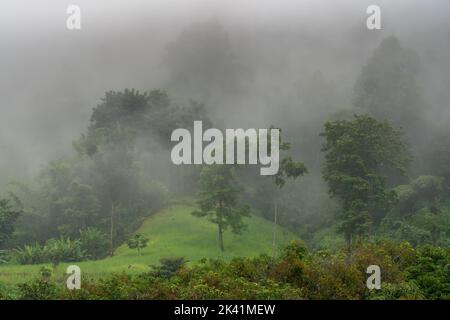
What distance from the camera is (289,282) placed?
752 inches

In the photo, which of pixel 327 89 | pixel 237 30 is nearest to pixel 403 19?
pixel 327 89

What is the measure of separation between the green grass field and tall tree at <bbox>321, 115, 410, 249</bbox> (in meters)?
6.43

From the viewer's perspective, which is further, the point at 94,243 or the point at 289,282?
Answer: the point at 94,243

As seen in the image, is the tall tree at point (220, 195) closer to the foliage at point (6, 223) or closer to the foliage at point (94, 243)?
the foliage at point (94, 243)

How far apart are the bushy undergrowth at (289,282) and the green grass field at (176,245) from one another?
590 inches

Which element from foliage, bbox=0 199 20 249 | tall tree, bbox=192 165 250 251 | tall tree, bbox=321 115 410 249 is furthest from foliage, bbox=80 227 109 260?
tall tree, bbox=321 115 410 249

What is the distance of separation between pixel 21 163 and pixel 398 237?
3844 centimetres

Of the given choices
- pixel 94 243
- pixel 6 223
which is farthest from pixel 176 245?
pixel 6 223

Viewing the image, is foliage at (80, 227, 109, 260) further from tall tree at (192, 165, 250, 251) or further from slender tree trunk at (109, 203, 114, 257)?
tall tree at (192, 165, 250, 251)

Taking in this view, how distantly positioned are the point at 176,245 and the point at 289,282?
2327 cm

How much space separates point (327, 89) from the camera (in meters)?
67.5

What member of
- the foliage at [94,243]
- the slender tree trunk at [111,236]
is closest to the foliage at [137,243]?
the slender tree trunk at [111,236]

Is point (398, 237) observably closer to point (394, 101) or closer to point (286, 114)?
point (394, 101)

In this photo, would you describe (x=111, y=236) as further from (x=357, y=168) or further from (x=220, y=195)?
(x=357, y=168)
